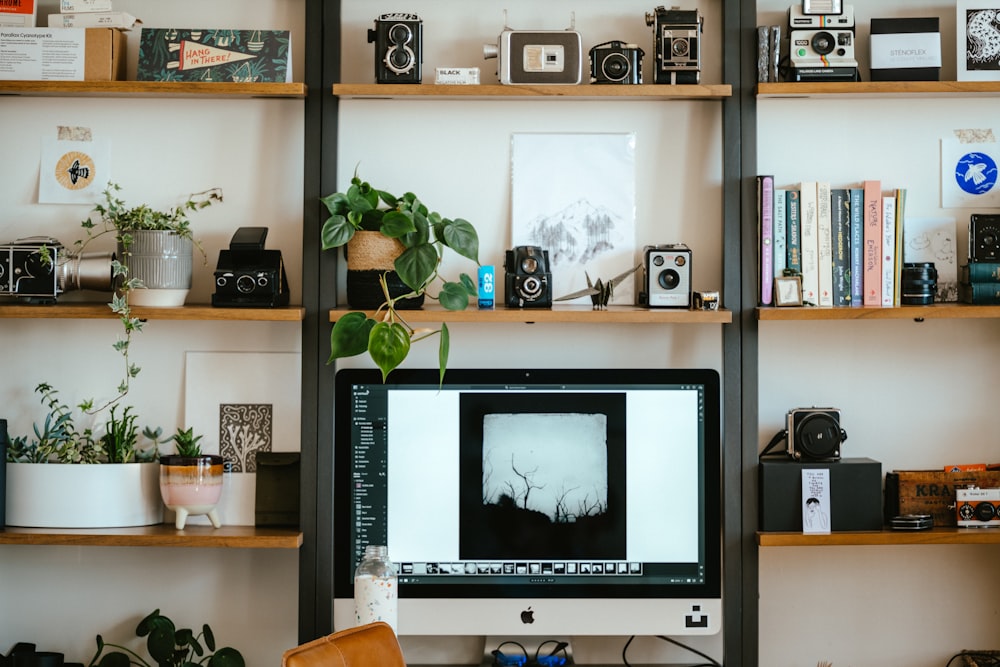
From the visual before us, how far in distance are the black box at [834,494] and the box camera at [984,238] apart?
579mm

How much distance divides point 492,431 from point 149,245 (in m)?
0.92

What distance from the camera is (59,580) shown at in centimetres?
244

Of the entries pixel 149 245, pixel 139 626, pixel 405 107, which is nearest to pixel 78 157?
pixel 149 245

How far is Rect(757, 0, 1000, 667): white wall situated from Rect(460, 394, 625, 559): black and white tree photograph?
0.49 meters

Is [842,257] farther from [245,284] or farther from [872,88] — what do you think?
[245,284]

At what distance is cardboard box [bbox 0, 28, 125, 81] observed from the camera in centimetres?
227

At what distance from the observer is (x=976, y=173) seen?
7.97ft

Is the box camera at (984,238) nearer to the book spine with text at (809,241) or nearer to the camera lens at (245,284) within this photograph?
the book spine with text at (809,241)

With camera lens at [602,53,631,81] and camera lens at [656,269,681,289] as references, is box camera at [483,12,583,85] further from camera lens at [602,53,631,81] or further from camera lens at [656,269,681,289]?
camera lens at [656,269,681,289]

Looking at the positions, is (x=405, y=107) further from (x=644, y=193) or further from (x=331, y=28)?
(x=644, y=193)

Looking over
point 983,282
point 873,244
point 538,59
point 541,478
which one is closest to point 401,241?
point 538,59

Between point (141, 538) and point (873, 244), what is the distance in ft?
6.05

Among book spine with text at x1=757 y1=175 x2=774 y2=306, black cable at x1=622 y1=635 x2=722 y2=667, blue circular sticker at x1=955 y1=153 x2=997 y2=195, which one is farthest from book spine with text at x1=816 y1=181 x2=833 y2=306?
black cable at x1=622 y1=635 x2=722 y2=667

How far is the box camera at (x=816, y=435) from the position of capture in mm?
2277
